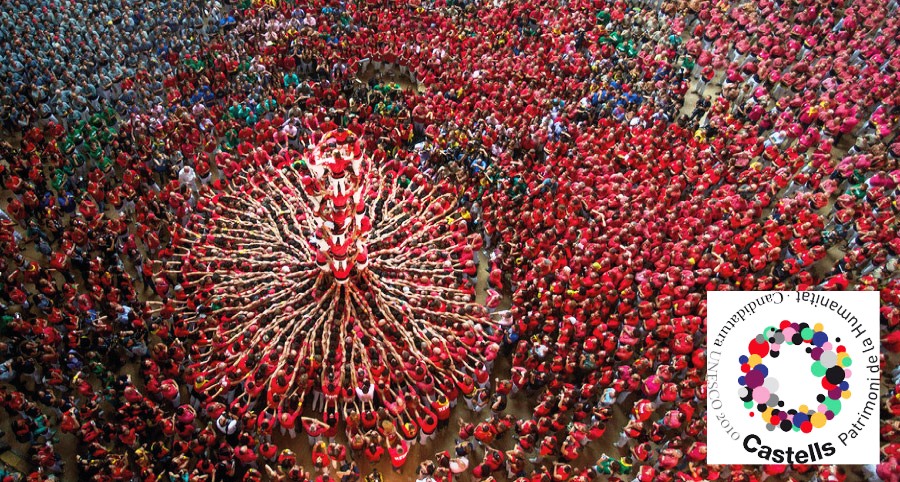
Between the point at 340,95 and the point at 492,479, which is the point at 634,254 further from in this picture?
the point at 340,95

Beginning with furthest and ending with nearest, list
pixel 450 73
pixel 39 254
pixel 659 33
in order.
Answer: pixel 659 33 → pixel 450 73 → pixel 39 254

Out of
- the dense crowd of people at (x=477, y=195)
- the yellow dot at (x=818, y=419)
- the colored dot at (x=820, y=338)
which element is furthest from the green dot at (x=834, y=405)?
the dense crowd of people at (x=477, y=195)

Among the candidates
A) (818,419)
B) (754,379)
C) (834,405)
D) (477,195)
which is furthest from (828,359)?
(477,195)

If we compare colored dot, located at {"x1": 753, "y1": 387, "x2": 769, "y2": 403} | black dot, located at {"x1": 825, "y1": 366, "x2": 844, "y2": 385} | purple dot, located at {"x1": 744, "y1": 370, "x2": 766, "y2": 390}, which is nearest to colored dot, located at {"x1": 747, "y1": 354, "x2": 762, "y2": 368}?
purple dot, located at {"x1": 744, "y1": 370, "x2": 766, "y2": 390}

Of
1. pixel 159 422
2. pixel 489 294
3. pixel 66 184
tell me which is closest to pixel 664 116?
Answer: pixel 489 294

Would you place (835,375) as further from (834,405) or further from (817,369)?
(834,405)

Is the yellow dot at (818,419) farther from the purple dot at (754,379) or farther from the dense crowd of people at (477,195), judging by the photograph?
the dense crowd of people at (477,195)

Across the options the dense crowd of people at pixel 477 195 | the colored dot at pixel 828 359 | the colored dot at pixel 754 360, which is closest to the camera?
the colored dot at pixel 828 359

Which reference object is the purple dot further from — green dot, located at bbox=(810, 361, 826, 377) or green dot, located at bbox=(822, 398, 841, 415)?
green dot, located at bbox=(822, 398, 841, 415)
